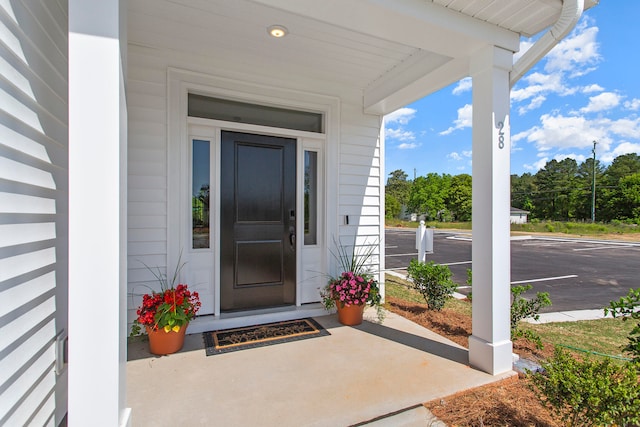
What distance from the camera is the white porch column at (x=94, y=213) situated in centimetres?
111

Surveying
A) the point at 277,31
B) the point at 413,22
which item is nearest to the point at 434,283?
the point at 413,22

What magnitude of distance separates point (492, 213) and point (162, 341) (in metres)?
2.67

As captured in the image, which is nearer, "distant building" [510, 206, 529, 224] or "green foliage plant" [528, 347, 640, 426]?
"green foliage plant" [528, 347, 640, 426]

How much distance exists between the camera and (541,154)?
44.8m

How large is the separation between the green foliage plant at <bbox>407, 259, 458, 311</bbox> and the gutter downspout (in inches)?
77.6

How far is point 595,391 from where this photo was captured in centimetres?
138

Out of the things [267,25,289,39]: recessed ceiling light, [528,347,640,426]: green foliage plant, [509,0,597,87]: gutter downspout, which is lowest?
[528,347,640,426]: green foliage plant

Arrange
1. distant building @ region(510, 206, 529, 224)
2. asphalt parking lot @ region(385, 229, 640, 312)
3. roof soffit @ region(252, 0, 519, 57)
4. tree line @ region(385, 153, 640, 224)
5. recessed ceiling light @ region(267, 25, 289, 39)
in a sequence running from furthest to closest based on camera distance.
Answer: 1. distant building @ region(510, 206, 529, 224)
2. tree line @ region(385, 153, 640, 224)
3. asphalt parking lot @ region(385, 229, 640, 312)
4. recessed ceiling light @ region(267, 25, 289, 39)
5. roof soffit @ region(252, 0, 519, 57)

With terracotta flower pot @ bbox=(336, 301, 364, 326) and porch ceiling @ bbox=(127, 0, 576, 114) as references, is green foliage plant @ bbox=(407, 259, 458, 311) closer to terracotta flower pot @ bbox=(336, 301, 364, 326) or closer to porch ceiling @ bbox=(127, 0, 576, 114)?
terracotta flower pot @ bbox=(336, 301, 364, 326)

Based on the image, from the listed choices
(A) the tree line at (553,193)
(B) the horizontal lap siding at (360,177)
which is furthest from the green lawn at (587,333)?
(A) the tree line at (553,193)

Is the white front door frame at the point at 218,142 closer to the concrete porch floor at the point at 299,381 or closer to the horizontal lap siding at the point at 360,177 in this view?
the horizontal lap siding at the point at 360,177

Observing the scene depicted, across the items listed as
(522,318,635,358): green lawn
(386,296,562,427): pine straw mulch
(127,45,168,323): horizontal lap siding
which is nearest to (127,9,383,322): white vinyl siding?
(127,45,168,323): horizontal lap siding

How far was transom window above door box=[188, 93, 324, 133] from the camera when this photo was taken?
116 inches

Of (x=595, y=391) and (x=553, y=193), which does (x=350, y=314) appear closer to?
(x=595, y=391)
